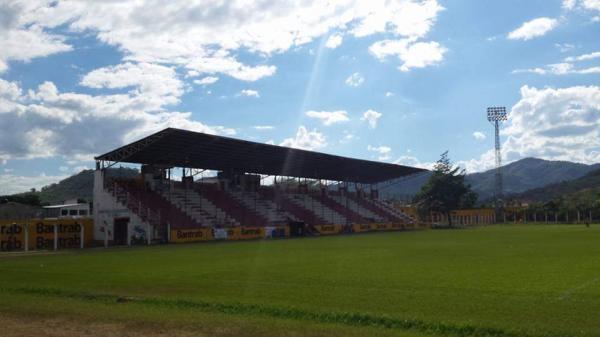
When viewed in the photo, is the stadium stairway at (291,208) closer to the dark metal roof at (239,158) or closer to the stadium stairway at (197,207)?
the dark metal roof at (239,158)

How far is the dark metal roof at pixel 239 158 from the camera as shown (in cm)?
4812

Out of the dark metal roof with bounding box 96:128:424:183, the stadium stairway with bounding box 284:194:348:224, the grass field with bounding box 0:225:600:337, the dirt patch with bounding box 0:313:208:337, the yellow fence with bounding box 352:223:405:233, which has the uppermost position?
the dark metal roof with bounding box 96:128:424:183

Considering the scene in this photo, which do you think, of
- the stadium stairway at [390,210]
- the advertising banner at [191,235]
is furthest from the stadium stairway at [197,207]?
the stadium stairway at [390,210]

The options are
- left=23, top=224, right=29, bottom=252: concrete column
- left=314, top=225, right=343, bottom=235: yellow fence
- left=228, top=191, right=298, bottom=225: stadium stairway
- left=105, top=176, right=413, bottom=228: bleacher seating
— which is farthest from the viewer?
left=314, top=225, right=343, bottom=235: yellow fence

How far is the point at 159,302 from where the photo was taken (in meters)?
13.0

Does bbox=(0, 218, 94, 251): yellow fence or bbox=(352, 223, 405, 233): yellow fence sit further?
bbox=(352, 223, 405, 233): yellow fence

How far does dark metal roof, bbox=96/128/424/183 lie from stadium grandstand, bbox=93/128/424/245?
0.10 m

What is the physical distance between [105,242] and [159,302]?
31.9m

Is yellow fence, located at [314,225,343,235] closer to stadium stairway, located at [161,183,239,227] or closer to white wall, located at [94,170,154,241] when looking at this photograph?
stadium stairway, located at [161,183,239,227]

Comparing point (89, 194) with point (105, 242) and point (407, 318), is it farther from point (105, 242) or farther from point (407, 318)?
point (407, 318)

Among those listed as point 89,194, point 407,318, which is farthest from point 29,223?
point 89,194

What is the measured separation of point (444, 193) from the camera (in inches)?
3575

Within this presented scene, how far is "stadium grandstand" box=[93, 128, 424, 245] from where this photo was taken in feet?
155

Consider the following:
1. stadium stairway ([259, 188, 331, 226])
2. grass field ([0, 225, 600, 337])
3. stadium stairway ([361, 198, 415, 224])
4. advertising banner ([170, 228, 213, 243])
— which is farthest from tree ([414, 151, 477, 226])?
grass field ([0, 225, 600, 337])
